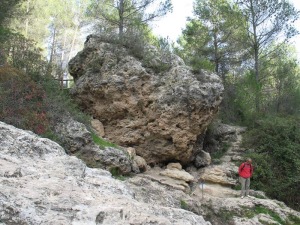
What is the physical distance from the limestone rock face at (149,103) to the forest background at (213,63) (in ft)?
3.44

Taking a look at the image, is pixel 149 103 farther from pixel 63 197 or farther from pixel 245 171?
pixel 63 197

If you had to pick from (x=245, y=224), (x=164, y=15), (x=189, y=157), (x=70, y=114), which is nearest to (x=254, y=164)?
(x=189, y=157)

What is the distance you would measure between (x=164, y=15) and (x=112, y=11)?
3.39 meters

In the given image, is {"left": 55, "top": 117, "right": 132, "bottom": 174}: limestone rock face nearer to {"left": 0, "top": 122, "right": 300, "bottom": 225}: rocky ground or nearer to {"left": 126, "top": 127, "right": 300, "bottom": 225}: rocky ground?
{"left": 126, "top": 127, "right": 300, "bottom": 225}: rocky ground

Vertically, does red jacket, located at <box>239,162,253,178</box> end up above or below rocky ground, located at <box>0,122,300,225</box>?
below

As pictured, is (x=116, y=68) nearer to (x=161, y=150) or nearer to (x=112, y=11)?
(x=161, y=150)

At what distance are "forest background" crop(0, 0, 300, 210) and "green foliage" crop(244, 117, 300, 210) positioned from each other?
4cm

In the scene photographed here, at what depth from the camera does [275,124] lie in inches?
630

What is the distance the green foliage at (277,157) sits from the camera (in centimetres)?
1287

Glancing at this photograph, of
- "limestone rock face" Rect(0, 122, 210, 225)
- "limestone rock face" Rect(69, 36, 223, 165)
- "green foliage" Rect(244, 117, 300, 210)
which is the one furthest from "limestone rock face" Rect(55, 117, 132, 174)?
"green foliage" Rect(244, 117, 300, 210)

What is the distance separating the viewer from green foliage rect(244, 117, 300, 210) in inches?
507

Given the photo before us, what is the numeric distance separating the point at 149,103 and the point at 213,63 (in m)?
10.6

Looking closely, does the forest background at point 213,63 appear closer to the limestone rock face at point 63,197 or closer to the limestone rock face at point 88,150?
the limestone rock face at point 88,150

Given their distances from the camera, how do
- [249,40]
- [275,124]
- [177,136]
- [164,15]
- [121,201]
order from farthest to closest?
[249,40]
[164,15]
[275,124]
[177,136]
[121,201]
